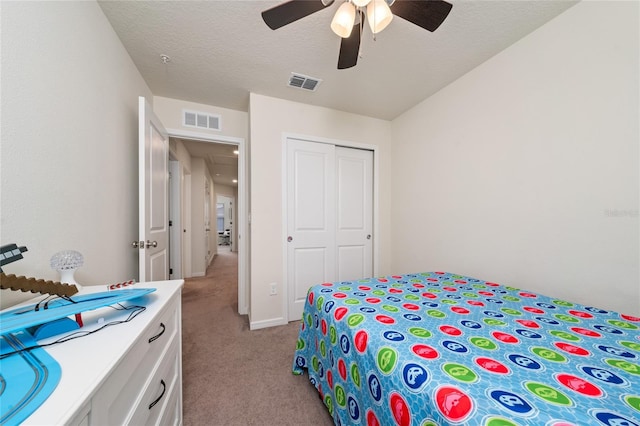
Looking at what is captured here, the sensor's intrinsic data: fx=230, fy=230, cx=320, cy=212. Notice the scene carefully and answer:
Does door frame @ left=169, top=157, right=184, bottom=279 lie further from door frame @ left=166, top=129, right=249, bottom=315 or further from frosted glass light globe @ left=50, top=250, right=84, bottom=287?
frosted glass light globe @ left=50, top=250, right=84, bottom=287

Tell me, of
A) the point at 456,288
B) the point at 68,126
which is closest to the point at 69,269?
the point at 68,126

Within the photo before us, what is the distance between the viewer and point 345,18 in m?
1.20

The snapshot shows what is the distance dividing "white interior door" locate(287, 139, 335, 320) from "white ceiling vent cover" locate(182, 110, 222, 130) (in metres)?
0.88

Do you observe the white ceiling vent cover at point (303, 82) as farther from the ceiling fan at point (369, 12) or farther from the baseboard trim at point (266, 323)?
the baseboard trim at point (266, 323)

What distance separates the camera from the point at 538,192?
1.57 meters

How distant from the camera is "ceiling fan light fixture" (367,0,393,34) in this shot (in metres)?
1.17

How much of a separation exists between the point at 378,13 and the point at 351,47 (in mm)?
237

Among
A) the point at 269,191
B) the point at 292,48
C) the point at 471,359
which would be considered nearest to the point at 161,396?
the point at 471,359

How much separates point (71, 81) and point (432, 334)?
6.66 ft

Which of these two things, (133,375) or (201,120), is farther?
(201,120)

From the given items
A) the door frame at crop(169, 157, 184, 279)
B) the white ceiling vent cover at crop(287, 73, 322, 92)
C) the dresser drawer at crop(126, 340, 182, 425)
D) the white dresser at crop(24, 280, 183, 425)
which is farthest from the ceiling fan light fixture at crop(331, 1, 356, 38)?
the door frame at crop(169, 157, 184, 279)

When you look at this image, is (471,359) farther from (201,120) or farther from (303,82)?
(201,120)

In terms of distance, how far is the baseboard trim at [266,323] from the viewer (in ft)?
7.59

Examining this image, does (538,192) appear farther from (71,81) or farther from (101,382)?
(71,81)
